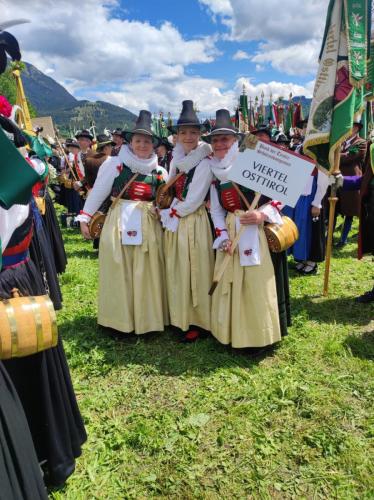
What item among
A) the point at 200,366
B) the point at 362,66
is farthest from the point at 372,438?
the point at 362,66

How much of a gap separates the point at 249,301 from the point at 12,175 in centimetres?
261

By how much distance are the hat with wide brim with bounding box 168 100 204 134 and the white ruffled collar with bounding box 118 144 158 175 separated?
0.43 m

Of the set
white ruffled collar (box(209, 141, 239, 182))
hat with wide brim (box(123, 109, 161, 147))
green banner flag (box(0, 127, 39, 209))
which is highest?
hat with wide brim (box(123, 109, 161, 147))

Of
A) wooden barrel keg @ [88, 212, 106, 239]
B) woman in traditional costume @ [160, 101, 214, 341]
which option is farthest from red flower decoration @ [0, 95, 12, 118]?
wooden barrel keg @ [88, 212, 106, 239]

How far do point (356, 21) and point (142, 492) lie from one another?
469 centimetres

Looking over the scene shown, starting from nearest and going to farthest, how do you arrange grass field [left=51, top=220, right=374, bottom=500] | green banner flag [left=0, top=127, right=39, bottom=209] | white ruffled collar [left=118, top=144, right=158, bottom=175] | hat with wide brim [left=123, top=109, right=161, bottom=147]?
green banner flag [left=0, top=127, right=39, bottom=209] < grass field [left=51, top=220, right=374, bottom=500] < hat with wide brim [left=123, top=109, right=161, bottom=147] < white ruffled collar [left=118, top=144, right=158, bottom=175]

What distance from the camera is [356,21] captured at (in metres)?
3.80

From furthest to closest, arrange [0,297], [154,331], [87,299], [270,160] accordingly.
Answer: [87,299] < [154,331] < [270,160] < [0,297]

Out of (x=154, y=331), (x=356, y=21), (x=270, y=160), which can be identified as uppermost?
(x=356, y=21)

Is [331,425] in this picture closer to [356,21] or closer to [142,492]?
[142,492]

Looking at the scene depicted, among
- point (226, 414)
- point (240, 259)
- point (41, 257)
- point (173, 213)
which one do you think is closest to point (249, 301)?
point (240, 259)

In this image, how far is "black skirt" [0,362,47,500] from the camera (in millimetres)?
1435

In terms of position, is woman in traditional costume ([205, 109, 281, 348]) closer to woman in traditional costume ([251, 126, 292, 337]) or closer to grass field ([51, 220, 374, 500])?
woman in traditional costume ([251, 126, 292, 337])

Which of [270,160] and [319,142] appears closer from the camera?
[270,160]
